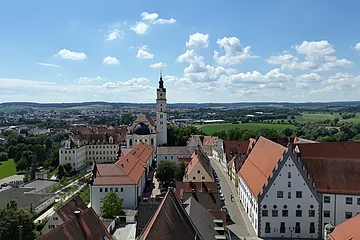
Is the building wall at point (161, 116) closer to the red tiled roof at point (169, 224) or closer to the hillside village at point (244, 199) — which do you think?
the hillside village at point (244, 199)

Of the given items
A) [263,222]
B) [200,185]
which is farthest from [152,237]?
[200,185]

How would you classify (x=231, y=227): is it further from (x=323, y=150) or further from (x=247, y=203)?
(x=323, y=150)

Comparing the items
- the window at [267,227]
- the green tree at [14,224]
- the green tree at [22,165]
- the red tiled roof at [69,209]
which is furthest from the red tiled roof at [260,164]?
the green tree at [22,165]

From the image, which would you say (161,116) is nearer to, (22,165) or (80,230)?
(22,165)

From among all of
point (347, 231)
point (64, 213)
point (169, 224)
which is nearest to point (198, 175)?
point (64, 213)

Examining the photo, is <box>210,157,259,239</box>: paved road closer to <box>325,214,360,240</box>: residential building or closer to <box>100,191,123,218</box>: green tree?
<box>325,214,360,240</box>: residential building

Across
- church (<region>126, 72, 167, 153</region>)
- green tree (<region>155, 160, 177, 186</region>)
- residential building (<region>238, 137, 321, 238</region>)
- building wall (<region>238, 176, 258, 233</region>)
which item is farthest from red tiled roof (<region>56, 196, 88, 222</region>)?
church (<region>126, 72, 167, 153</region>)
